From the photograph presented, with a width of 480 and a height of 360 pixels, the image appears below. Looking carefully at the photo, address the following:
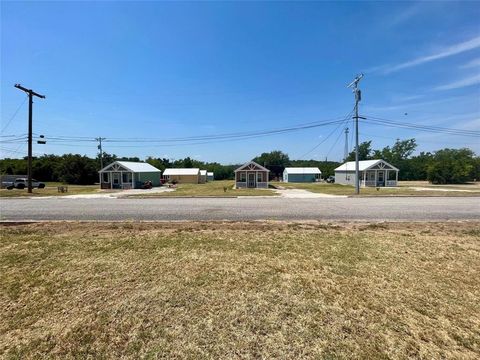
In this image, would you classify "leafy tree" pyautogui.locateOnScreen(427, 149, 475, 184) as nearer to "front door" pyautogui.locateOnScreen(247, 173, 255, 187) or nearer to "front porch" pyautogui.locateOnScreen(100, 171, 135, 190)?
"front door" pyautogui.locateOnScreen(247, 173, 255, 187)

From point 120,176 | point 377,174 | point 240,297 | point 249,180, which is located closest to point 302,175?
point 377,174

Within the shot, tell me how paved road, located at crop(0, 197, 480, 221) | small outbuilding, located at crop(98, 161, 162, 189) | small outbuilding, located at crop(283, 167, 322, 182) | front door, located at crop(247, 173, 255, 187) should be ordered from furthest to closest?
small outbuilding, located at crop(283, 167, 322, 182)
front door, located at crop(247, 173, 255, 187)
small outbuilding, located at crop(98, 161, 162, 189)
paved road, located at crop(0, 197, 480, 221)

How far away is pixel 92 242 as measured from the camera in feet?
20.6

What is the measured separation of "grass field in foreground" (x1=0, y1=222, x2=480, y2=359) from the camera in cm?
271

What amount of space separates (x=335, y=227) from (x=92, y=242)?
7002 mm

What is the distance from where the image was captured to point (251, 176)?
3553cm

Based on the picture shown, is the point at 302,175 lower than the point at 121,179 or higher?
higher

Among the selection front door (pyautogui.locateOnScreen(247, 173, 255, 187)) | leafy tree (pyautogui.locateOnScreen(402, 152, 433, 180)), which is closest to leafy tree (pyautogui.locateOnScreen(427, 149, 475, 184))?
leafy tree (pyautogui.locateOnScreen(402, 152, 433, 180))

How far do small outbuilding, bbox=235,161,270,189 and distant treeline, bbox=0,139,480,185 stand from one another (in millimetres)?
32824

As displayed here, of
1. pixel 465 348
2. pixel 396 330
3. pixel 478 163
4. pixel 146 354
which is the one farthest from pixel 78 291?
pixel 478 163

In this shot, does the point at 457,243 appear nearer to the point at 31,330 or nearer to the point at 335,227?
the point at 335,227

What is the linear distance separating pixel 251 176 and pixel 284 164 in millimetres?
45556

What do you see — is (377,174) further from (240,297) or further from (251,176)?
(240,297)

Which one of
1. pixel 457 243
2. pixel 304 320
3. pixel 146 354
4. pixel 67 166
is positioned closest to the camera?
pixel 146 354
